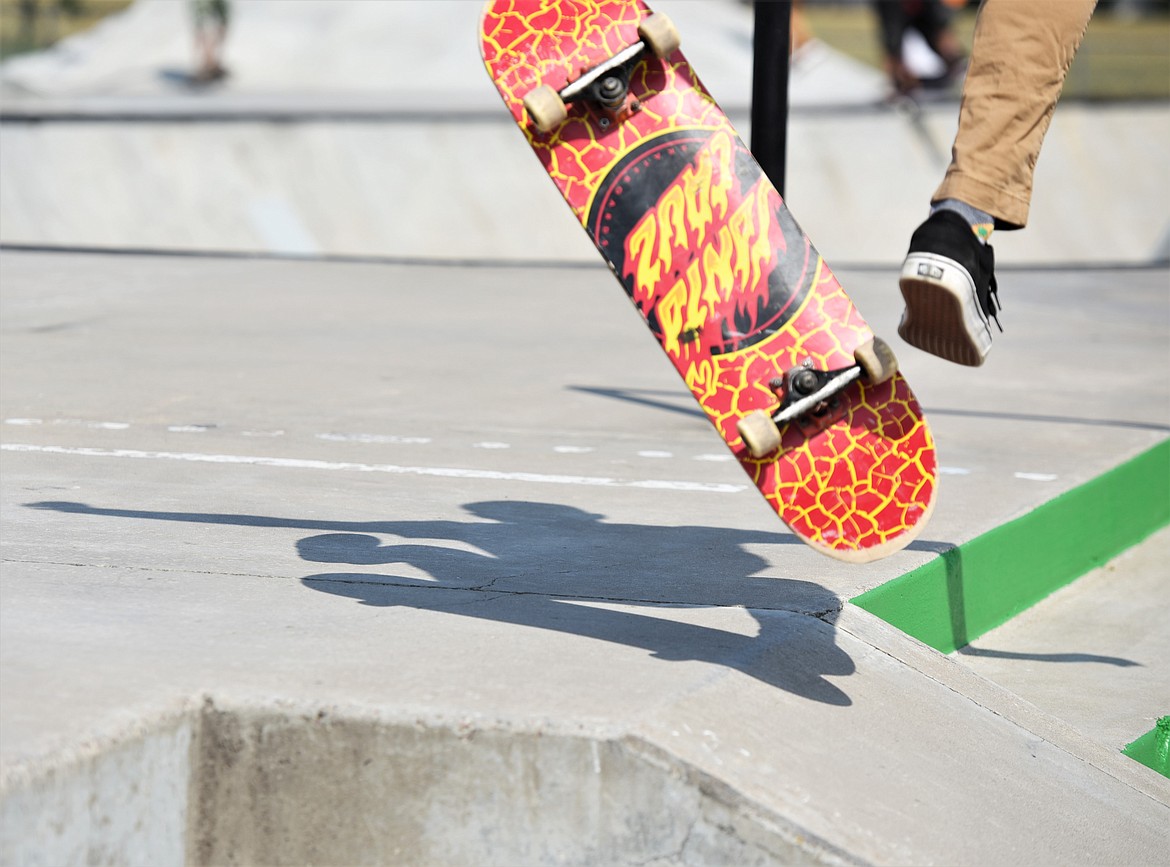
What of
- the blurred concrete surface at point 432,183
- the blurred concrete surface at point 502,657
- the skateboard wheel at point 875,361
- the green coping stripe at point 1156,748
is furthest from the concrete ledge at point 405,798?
the blurred concrete surface at point 432,183

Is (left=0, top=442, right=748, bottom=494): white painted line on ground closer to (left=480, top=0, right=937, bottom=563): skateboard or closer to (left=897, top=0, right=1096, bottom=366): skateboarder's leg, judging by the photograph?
(left=480, top=0, right=937, bottom=563): skateboard

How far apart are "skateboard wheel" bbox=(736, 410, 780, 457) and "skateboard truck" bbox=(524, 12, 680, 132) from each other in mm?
647

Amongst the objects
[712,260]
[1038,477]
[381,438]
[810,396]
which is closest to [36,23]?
[381,438]

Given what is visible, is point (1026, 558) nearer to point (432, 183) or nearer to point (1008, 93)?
point (1008, 93)

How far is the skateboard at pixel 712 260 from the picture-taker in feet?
9.89

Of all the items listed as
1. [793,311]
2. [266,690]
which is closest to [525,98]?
[793,311]

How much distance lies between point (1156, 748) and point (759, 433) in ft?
4.74

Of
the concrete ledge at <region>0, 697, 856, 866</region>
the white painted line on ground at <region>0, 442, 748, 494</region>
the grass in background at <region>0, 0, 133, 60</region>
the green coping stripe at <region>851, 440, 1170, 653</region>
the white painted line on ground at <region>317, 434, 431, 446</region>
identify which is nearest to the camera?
the concrete ledge at <region>0, 697, 856, 866</region>

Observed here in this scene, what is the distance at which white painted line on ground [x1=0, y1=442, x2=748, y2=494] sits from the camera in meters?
4.75

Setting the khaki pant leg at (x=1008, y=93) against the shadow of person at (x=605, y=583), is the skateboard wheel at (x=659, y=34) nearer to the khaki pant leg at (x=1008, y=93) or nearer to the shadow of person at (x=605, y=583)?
the khaki pant leg at (x=1008, y=93)

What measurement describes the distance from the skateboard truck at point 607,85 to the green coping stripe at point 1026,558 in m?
1.20

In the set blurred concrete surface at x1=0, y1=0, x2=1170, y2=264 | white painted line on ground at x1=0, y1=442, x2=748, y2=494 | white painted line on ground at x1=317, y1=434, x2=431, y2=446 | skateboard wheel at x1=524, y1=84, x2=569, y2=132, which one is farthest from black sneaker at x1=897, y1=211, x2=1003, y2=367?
blurred concrete surface at x1=0, y1=0, x2=1170, y2=264

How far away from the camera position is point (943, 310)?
117 inches

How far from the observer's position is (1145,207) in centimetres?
1672
